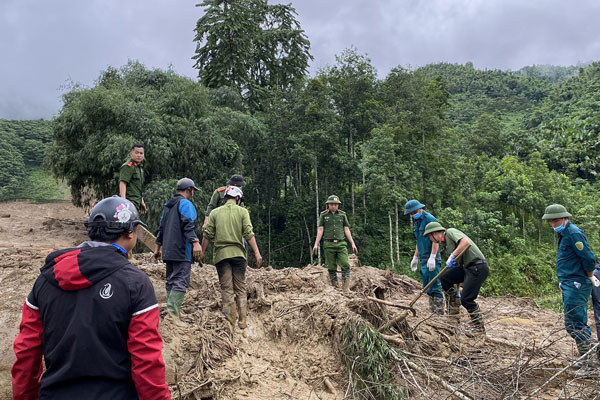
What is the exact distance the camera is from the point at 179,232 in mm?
4379

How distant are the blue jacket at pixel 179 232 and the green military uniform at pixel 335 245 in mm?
3075

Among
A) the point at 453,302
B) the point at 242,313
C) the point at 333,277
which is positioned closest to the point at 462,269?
the point at 453,302

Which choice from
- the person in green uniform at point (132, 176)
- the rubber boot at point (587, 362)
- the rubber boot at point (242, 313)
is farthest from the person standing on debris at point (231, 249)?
the rubber boot at point (587, 362)

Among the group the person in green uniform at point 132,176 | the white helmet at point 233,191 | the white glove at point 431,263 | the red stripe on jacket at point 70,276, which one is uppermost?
the person in green uniform at point 132,176

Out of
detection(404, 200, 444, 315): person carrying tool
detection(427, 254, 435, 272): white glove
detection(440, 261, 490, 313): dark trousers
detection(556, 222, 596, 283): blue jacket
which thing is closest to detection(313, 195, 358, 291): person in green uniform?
detection(404, 200, 444, 315): person carrying tool

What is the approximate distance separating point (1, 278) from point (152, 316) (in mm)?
4760

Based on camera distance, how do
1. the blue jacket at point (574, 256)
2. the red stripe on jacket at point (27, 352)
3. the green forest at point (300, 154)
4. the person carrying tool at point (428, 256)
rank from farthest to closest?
the green forest at point (300, 154) < the person carrying tool at point (428, 256) < the blue jacket at point (574, 256) < the red stripe on jacket at point (27, 352)

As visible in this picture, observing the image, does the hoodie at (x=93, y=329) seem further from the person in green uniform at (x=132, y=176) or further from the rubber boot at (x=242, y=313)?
the person in green uniform at (x=132, y=176)

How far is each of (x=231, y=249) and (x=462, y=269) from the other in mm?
3241

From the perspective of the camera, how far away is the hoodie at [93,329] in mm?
1662

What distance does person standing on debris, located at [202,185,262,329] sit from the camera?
4.57m

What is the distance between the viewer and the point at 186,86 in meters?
14.6

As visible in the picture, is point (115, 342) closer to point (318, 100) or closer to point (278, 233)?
point (318, 100)

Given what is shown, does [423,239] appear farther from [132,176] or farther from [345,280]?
[132,176]
